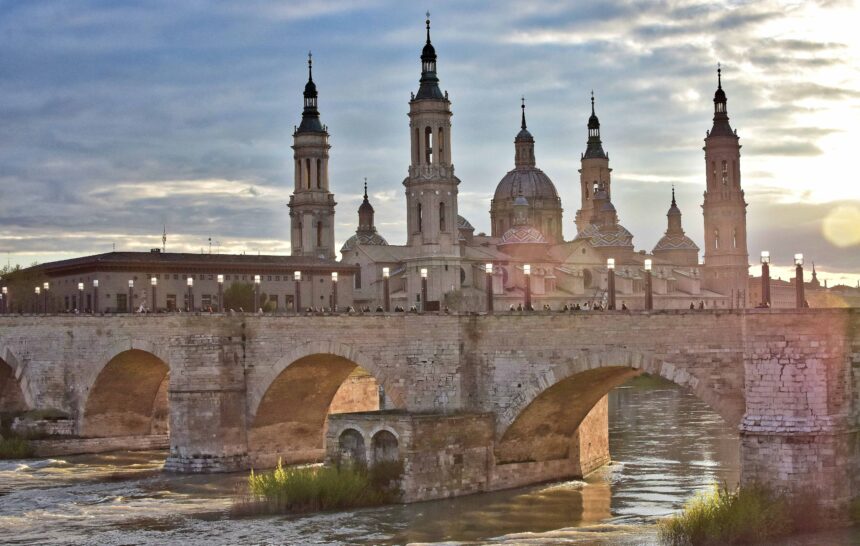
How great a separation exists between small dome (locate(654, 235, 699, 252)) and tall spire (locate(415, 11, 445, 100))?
4080 cm

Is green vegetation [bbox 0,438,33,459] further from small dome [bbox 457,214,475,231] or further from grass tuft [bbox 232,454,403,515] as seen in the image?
small dome [bbox 457,214,475,231]

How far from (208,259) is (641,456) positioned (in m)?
52.4

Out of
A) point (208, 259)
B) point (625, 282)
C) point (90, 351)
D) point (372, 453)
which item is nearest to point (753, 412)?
point (372, 453)

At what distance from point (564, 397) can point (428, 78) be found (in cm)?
6278

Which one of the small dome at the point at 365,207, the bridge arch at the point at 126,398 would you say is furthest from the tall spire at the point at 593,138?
the bridge arch at the point at 126,398

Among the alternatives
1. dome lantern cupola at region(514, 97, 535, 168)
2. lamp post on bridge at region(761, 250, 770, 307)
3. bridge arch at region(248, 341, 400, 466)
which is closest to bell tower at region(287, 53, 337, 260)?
dome lantern cupola at region(514, 97, 535, 168)

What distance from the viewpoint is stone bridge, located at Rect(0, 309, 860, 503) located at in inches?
1168

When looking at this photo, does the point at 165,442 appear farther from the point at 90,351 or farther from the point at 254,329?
the point at 254,329

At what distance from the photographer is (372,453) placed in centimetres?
3597

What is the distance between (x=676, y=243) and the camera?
130000 millimetres

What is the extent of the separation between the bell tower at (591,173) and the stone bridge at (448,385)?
310 ft

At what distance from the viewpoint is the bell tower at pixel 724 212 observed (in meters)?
119

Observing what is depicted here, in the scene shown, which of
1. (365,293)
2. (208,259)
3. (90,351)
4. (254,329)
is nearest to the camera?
(254,329)

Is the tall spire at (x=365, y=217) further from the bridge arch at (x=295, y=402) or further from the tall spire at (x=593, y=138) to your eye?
the bridge arch at (x=295, y=402)
